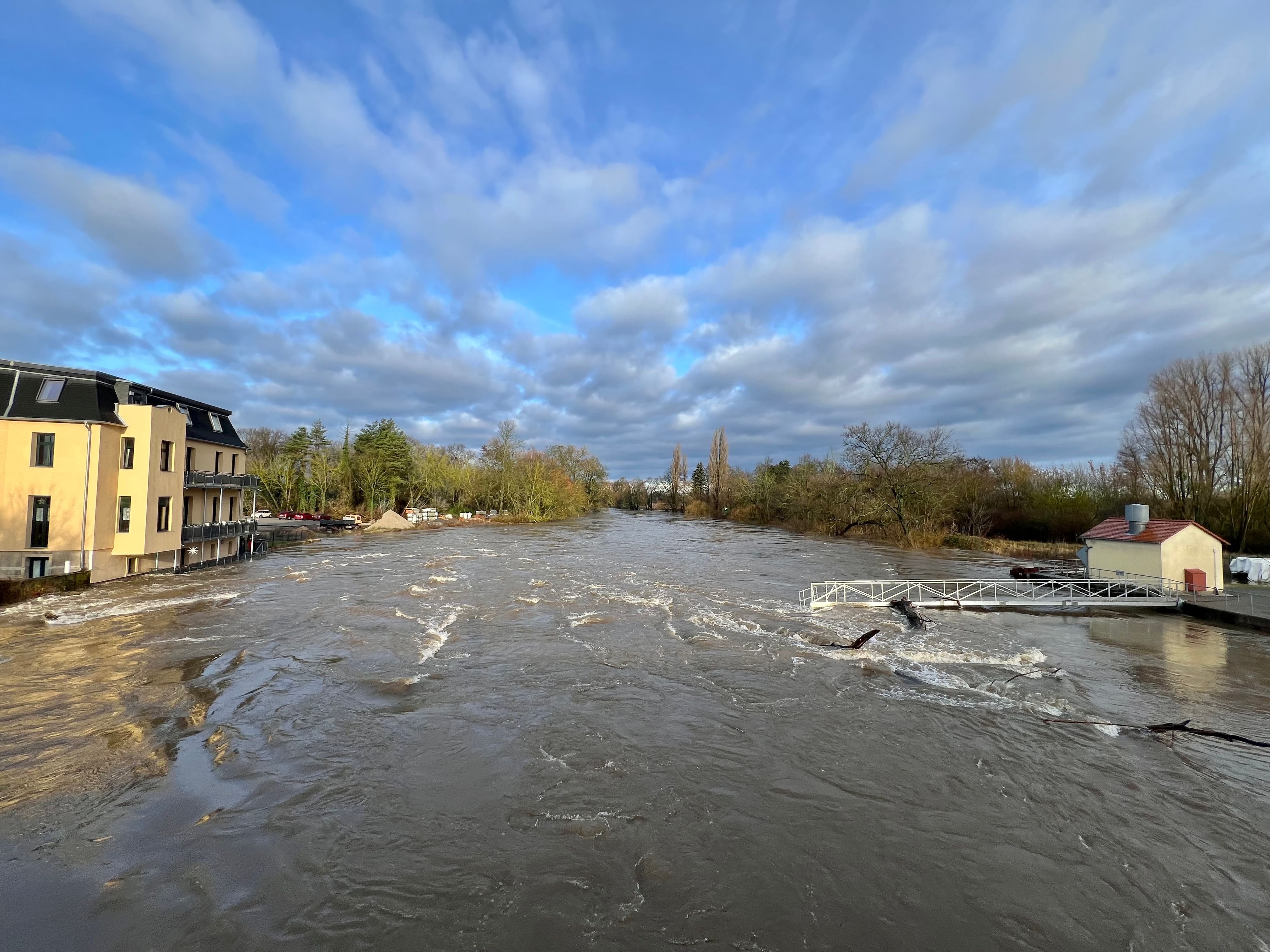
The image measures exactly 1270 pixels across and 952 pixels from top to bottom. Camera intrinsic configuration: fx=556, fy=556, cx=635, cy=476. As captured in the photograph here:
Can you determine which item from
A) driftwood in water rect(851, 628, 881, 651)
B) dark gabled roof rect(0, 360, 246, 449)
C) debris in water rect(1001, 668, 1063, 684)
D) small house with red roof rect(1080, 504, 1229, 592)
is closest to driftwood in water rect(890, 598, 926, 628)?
driftwood in water rect(851, 628, 881, 651)

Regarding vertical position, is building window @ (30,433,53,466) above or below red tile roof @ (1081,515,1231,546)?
above

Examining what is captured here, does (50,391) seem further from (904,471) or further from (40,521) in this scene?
(904,471)

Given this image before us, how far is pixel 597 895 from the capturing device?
5039 millimetres

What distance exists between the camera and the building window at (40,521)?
65.0 ft

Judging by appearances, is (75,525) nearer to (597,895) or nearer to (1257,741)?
(597,895)

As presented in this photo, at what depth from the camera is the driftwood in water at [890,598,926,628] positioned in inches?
630

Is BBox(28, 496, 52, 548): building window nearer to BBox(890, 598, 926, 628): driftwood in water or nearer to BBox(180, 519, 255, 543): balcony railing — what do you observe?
BBox(180, 519, 255, 543): balcony railing

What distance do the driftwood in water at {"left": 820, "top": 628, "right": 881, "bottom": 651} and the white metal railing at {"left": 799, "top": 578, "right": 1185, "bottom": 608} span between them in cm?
369

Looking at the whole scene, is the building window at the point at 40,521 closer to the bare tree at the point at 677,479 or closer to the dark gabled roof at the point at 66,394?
the dark gabled roof at the point at 66,394

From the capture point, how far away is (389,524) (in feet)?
157

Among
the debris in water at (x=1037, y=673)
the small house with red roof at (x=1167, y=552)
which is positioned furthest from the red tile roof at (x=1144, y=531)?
the debris in water at (x=1037, y=673)

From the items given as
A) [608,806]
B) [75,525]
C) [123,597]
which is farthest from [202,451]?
[608,806]

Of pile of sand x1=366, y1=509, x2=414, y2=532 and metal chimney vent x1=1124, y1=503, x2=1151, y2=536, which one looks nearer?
metal chimney vent x1=1124, y1=503, x2=1151, y2=536

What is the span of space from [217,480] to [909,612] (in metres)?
30.4
